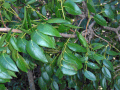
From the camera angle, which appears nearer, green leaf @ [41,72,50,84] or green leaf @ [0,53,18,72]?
green leaf @ [0,53,18,72]

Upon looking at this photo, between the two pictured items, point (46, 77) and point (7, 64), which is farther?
point (46, 77)

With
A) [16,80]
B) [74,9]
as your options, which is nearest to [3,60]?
[74,9]

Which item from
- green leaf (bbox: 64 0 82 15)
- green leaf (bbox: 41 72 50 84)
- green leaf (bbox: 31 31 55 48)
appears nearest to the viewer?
green leaf (bbox: 31 31 55 48)

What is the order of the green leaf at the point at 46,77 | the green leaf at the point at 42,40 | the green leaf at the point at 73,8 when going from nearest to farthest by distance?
the green leaf at the point at 42,40 → the green leaf at the point at 73,8 → the green leaf at the point at 46,77

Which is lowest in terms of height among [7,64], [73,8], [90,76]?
[90,76]

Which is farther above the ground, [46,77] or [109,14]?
[109,14]

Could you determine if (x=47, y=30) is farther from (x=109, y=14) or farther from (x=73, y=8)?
(x=109, y=14)

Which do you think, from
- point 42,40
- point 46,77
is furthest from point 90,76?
point 42,40

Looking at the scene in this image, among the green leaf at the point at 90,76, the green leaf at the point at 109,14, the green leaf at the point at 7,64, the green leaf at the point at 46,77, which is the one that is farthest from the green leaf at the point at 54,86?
the green leaf at the point at 109,14

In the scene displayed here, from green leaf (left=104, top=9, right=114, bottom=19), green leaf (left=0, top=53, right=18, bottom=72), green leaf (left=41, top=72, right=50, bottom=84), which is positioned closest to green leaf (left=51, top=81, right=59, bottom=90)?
green leaf (left=41, top=72, right=50, bottom=84)

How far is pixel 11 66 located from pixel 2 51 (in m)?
0.07

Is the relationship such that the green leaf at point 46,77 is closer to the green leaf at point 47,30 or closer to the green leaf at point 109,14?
the green leaf at point 47,30

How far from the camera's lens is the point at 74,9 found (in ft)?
1.43

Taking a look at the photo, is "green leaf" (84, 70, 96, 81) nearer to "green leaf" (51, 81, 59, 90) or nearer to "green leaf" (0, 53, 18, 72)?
"green leaf" (51, 81, 59, 90)
